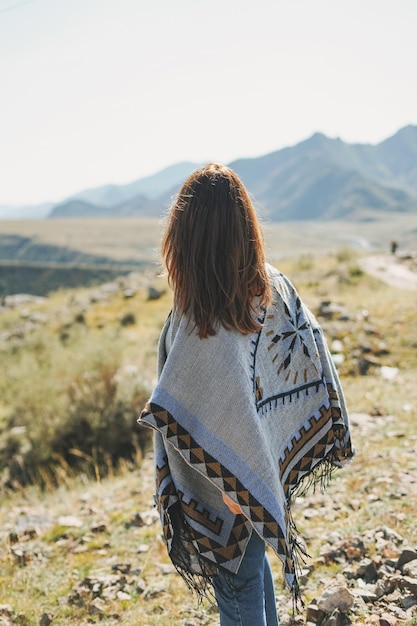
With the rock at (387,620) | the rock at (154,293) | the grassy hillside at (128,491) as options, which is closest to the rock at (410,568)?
the grassy hillside at (128,491)

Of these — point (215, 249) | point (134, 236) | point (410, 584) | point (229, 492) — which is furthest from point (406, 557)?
point (134, 236)

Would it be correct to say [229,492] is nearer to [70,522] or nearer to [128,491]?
[70,522]

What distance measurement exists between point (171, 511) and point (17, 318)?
65.8 feet

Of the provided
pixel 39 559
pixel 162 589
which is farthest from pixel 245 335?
pixel 39 559

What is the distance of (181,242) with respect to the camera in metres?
2.09

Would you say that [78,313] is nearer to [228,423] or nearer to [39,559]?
[39,559]

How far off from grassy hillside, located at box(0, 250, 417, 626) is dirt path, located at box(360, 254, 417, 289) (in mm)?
3676

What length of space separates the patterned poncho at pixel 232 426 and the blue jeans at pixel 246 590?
53 mm

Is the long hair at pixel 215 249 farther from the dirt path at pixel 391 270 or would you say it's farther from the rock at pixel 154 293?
the rock at pixel 154 293

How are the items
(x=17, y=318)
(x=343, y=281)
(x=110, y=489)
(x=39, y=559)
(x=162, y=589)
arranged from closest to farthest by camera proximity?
(x=162, y=589) < (x=39, y=559) < (x=110, y=489) < (x=343, y=281) < (x=17, y=318)

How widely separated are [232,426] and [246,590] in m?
A: 0.64

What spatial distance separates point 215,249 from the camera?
6.70 ft

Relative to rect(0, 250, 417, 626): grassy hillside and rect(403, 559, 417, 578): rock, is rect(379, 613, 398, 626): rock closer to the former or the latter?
rect(0, 250, 417, 626): grassy hillside

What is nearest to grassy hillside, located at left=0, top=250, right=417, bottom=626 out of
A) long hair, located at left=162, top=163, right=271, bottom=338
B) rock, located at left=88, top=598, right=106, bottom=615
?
rock, located at left=88, top=598, right=106, bottom=615
